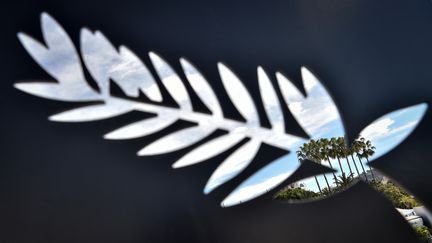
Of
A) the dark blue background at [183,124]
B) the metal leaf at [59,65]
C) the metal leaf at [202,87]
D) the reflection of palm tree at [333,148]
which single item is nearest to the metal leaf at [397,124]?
the dark blue background at [183,124]

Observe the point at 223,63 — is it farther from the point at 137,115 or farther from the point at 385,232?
the point at 385,232

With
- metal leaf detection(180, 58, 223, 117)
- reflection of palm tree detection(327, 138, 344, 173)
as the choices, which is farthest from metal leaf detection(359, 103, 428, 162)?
reflection of palm tree detection(327, 138, 344, 173)

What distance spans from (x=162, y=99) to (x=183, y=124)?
239 mm

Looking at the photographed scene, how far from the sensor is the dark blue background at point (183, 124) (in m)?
2.47

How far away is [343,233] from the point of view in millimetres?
2488

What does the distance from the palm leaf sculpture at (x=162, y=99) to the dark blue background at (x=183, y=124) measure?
6cm

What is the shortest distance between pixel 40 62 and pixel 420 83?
2917 mm

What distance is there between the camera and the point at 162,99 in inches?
104

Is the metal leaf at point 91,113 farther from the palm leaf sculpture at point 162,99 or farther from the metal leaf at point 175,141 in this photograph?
the metal leaf at point 175,141

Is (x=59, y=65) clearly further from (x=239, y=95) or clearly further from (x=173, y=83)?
(x=239, y=95)

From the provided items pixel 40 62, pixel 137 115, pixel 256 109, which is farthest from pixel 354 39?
pixel 40 62

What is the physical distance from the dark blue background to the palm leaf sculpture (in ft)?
0.19

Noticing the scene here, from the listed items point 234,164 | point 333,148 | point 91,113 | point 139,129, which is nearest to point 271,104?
point 234,164

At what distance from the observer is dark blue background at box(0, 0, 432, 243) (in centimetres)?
247
